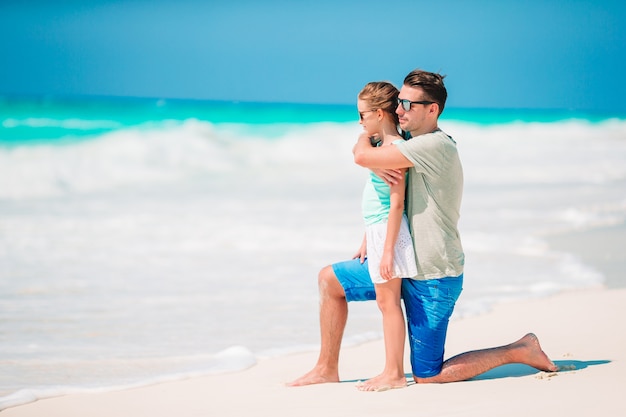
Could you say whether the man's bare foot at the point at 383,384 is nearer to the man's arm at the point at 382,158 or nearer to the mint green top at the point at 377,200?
the mint green top at the point at 377,200

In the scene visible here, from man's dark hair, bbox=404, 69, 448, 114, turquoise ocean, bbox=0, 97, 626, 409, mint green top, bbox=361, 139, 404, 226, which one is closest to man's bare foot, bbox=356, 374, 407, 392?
mint green top, bbox=361, 139, 404, 226

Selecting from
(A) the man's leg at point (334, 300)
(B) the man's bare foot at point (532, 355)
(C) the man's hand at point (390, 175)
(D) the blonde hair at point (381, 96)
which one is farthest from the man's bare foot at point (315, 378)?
(D) the blonde hair at point (381, 96)

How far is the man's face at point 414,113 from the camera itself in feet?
12.6

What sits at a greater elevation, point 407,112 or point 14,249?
point 14,249

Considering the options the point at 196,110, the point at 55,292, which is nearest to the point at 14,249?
the point at 55,292

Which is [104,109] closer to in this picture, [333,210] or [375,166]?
[333,210]

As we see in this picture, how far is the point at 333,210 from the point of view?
11.2 meters

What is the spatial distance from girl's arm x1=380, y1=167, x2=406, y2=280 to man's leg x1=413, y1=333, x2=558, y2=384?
0.54m

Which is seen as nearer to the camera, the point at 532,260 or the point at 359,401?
the point at 359,401

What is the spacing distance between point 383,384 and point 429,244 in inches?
25.9

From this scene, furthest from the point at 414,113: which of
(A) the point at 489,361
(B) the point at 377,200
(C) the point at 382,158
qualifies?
(A) the point at 489,361

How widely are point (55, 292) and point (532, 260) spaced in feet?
13.2

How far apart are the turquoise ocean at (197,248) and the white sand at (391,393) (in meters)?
0.22

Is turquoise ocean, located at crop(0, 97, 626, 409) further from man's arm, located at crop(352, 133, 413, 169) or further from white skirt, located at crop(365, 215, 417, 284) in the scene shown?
man's arm, located at crop(352, 133, 413, 169)
